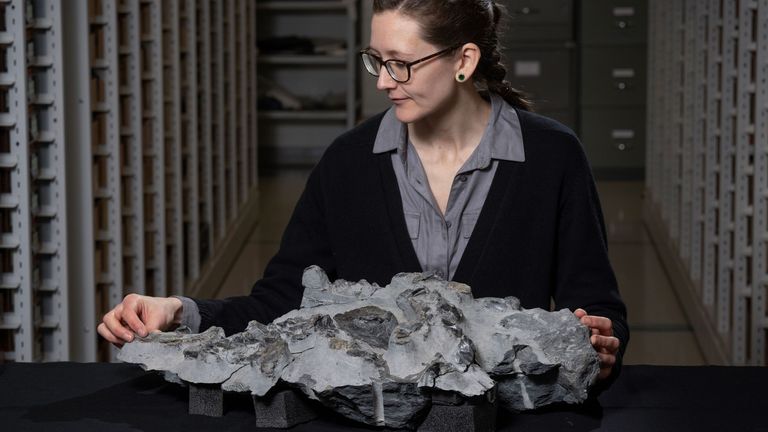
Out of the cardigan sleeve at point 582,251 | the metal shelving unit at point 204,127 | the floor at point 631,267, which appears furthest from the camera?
the metal shelving unit at point 204,127

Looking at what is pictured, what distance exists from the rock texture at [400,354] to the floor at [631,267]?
2.89 meters

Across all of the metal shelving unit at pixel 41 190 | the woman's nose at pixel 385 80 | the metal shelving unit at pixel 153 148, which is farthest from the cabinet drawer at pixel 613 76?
the woman's nose at pixel 385 80

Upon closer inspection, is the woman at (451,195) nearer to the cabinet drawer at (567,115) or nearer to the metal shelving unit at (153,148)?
the metal shelving unit at (153,148)

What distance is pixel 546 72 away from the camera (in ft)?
28.8

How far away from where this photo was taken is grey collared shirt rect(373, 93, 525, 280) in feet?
7.20

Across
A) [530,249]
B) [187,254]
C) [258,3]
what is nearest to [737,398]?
[530,249]

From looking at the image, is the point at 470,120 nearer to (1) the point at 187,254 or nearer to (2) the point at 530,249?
(2) the point at 530,249

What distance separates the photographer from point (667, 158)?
6.50m

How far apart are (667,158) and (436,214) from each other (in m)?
4.56

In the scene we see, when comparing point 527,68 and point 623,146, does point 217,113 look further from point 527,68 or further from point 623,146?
point 623,146

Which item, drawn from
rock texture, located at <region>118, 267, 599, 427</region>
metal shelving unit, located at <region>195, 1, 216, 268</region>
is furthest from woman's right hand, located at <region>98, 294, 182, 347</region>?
metal shelving unit, located at <region>195, 1, 216, 268</region>

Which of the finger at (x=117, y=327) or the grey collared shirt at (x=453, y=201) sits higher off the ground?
the grey collared shirt at (x=453, y=201)

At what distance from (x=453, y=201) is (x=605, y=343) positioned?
1.73ft

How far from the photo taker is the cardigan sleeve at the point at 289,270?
83.1 inches
